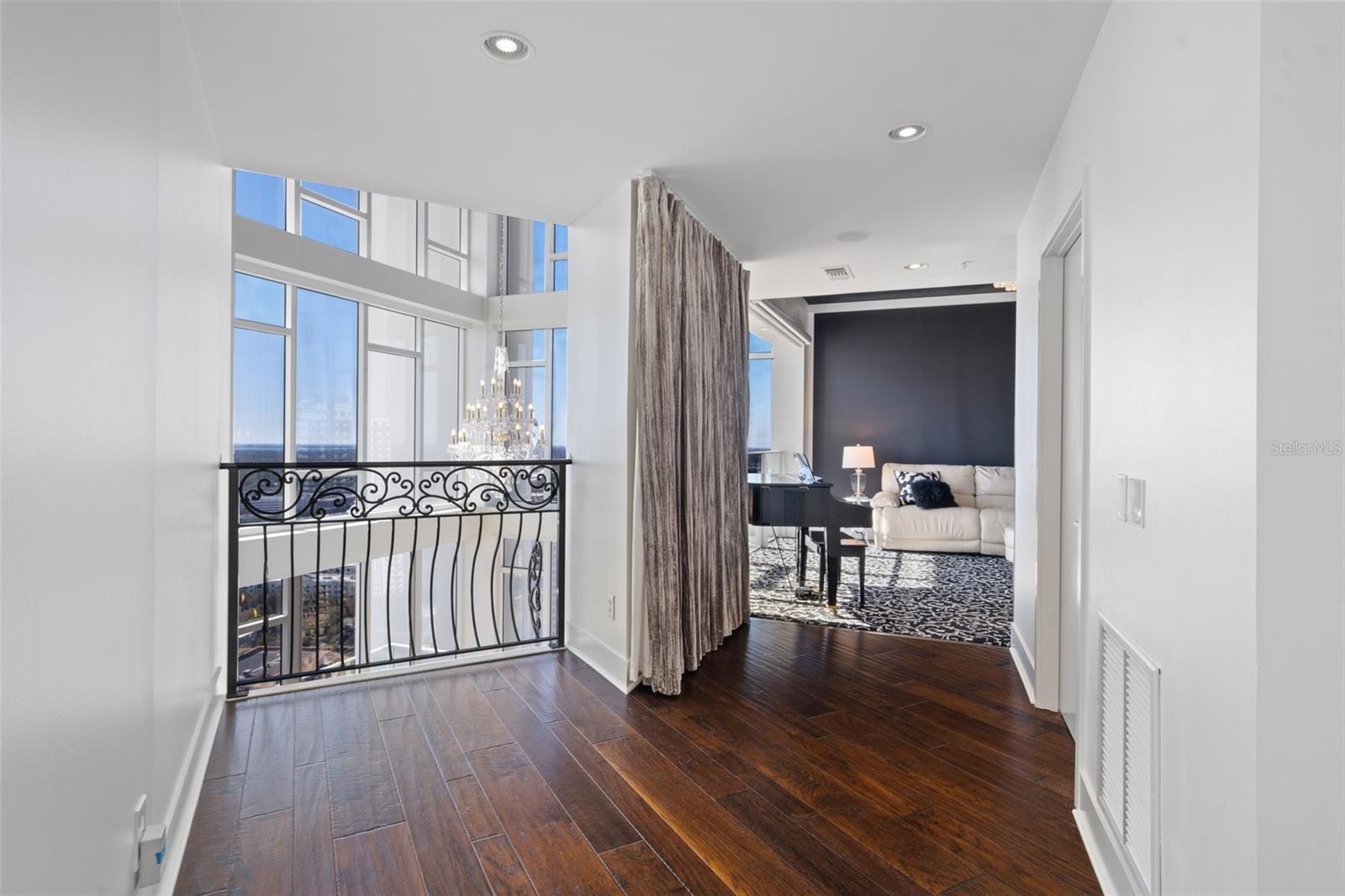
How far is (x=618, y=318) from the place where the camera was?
11.3ft

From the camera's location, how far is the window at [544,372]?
842 centimetres

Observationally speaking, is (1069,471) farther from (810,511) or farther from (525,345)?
(525,345)

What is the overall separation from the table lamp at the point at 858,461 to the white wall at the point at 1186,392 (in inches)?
236

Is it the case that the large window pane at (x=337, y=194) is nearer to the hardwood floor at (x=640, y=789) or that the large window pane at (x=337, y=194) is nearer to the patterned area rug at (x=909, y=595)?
the hardwood floor at (x=640, y=789)

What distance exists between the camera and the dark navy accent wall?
8.12 m

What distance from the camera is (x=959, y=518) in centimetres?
706

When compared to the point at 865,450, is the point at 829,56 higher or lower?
higher

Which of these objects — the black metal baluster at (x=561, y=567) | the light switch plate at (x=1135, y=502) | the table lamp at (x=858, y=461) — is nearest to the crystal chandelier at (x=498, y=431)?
the black metal baluster at (x=561, y=567)

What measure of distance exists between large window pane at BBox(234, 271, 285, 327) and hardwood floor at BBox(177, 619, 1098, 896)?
4.12 metres

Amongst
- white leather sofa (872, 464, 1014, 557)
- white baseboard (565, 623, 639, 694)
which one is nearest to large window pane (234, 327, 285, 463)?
white baseboard (565, 623, 639, 694)

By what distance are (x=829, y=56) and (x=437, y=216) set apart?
680 centimetres

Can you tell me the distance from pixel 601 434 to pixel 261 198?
14.6 ft

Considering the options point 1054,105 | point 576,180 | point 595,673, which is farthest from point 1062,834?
point 576,180

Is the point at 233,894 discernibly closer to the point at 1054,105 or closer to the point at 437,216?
the point at 1054,105
